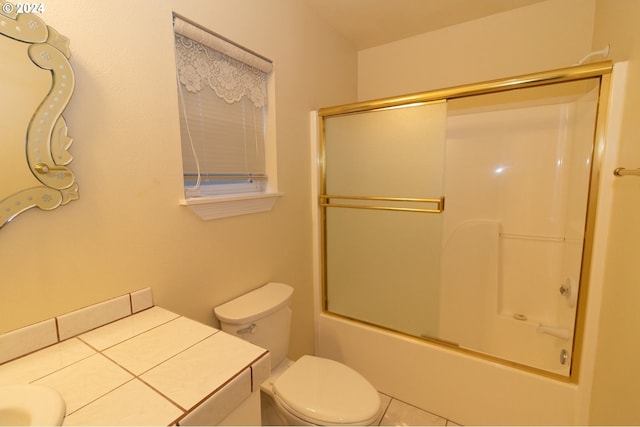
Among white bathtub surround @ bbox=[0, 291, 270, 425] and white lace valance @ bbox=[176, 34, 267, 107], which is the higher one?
white lace valance @ bbox=[176, 34, 267, 107]

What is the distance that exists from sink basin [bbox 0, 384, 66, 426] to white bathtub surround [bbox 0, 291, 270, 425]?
2cm

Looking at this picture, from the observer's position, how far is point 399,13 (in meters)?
1.80

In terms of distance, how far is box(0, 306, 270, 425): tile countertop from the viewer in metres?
0.56

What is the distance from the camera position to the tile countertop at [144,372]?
0.56m

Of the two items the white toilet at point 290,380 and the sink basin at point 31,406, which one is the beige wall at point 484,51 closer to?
the white toilet at point 290,380

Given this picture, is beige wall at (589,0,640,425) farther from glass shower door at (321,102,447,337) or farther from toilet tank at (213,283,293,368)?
toilet tank at (213,283,293,368)

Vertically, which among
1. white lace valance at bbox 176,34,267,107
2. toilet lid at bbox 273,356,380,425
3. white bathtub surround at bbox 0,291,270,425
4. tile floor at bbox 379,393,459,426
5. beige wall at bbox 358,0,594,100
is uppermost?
beige wall at bbox 358,0,594,100

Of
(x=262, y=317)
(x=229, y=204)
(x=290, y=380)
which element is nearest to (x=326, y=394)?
(x=290, y=380)

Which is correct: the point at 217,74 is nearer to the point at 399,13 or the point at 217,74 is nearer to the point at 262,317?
the point at 262,317

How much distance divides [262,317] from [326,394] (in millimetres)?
424

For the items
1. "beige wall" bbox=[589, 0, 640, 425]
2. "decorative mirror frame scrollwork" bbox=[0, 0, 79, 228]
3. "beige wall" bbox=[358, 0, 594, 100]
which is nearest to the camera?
"decorative mirror frame scrollwork" bbox=[0, 0, 79, 228]

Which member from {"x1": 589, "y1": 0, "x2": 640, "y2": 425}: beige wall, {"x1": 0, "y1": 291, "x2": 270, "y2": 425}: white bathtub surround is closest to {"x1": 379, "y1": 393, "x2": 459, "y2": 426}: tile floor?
{"x1": 589, "y1": 0, "x2": 640, "y2": 425}: beige wall

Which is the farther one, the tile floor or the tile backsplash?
the tile floor

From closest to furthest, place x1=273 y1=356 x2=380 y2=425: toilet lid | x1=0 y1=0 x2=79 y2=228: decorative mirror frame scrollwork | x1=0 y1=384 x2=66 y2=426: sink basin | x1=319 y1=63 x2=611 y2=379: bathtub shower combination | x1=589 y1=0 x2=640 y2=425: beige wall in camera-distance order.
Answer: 1. x1=0 y1=384 x2=66 y2=426: sink basin
2. x1=0 y1=0 x2=79 y2=228: decorative mirror frame scrollwork
3. x1=589 y1=0 x2=640 y2=425: beige wall
4. x1=273 y1=356 x2=380 y2=425: toilet lid
5. x1=319 y1=63 x2=611 y2=379: bathtub shower combination
